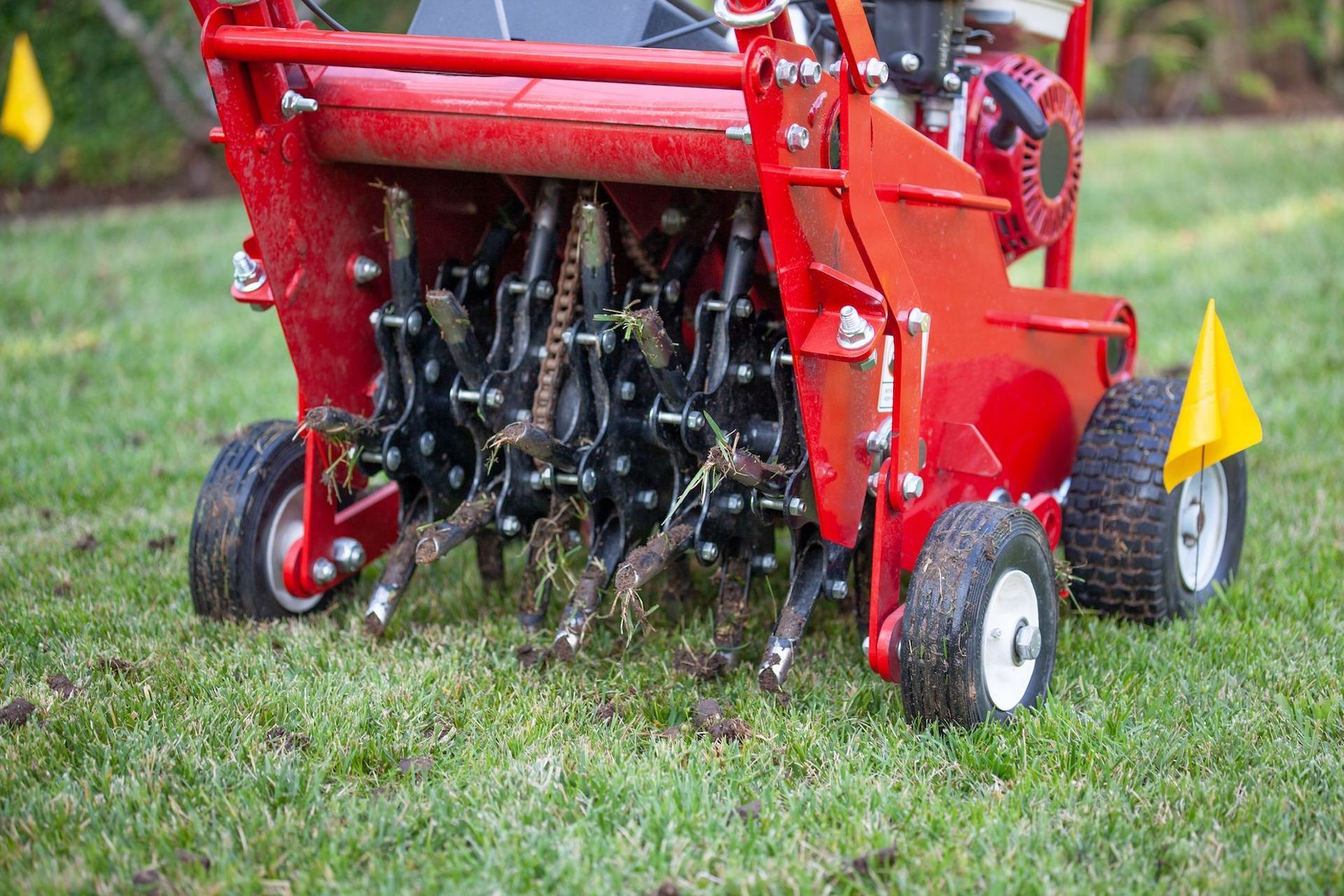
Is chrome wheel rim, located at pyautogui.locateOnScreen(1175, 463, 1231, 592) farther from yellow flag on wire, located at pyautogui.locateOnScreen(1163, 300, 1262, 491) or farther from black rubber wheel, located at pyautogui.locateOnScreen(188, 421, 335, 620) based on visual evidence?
black rubber wheel, located at pyautogui.locateOnScreen(188, 421, 335, 620)

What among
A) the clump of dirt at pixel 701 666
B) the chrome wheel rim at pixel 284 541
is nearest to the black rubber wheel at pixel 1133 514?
the clump of dirt at pixel 701 666

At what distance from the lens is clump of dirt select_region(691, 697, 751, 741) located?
289 cm

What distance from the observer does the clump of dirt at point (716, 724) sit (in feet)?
9.48

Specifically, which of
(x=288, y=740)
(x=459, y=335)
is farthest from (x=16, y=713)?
(x=459, y=335)

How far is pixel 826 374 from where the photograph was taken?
2.77m

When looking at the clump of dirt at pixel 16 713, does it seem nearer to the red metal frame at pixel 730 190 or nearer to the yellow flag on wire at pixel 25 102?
the red metal frame at pixel 730 190

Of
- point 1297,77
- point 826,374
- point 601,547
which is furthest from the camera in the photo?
point 1297,77

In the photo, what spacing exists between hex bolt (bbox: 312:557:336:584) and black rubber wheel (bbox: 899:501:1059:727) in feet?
4.99

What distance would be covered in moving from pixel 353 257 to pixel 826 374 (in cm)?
125

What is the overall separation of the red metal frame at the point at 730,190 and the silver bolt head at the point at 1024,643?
0.27 m

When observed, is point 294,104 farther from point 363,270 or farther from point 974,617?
point 974,617

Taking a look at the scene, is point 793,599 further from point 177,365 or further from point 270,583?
point 177,365

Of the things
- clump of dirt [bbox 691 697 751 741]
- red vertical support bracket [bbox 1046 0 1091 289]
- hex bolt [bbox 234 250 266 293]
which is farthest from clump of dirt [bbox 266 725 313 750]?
red vertical support bracket [bbox 1046 0 1091 289]

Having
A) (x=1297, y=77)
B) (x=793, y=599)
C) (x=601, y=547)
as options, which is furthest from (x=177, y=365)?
(x=1297, y=77)
